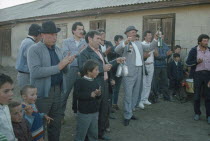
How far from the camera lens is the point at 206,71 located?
5070mm

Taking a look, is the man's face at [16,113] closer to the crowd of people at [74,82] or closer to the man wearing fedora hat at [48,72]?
the crowd of people at [74,82]

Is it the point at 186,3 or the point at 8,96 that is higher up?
the point at 186,3

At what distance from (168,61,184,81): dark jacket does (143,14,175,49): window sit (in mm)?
1125

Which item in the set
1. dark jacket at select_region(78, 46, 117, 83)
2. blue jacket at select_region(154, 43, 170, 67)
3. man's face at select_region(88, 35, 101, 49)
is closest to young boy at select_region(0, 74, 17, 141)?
dark jacket at select_region(78, 46, 117, 83)

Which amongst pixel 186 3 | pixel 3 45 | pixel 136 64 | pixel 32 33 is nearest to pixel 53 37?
pixel 32 33

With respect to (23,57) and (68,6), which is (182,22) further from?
(68,6)

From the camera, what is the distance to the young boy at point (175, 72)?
7.11 meters

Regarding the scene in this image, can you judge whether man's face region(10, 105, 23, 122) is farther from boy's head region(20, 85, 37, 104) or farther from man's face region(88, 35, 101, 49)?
man's face region(88, 35, 101, 49)

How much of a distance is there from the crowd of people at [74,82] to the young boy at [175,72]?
0.66 meters

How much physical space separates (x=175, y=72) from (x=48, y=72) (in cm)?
513

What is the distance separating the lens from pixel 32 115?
272 cm

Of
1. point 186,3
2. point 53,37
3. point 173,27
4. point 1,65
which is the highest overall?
point 186,3

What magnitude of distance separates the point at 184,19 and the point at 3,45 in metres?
13.9

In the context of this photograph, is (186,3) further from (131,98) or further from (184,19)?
(131,98)
